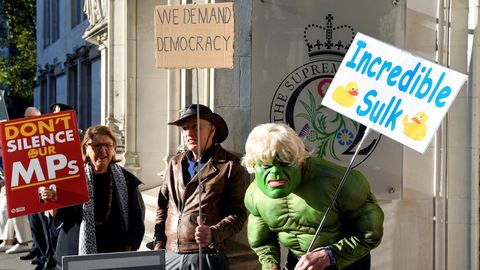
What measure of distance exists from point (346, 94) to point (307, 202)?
2.20ft

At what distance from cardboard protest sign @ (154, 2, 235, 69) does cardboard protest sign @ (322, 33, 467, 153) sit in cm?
102

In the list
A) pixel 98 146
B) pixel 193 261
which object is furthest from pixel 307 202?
pixel 98 146

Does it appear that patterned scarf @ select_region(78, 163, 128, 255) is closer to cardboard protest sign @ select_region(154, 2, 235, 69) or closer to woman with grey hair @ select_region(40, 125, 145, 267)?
woman with grey hair @ select_region(40, 125, 145, 267)

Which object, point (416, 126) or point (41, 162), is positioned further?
point (41, 162)

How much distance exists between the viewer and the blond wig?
12.5 ft

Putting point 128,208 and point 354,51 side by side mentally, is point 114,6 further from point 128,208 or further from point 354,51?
point 354,51

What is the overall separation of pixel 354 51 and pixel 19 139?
7.54ft

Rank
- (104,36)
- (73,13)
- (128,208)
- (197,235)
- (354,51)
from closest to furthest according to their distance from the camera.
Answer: (354,51)
(197,235)
(128,208)
(104,36)
(73,13)

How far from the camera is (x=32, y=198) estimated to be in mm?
4820

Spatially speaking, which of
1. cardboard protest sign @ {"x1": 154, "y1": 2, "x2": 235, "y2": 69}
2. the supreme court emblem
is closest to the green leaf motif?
the supreme court emblem

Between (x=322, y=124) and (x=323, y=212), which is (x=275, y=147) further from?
(x=322, y=124)

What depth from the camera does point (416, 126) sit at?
12.7ft

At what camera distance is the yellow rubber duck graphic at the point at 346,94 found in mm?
4113

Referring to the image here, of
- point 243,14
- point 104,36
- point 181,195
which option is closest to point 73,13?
point 104,36
